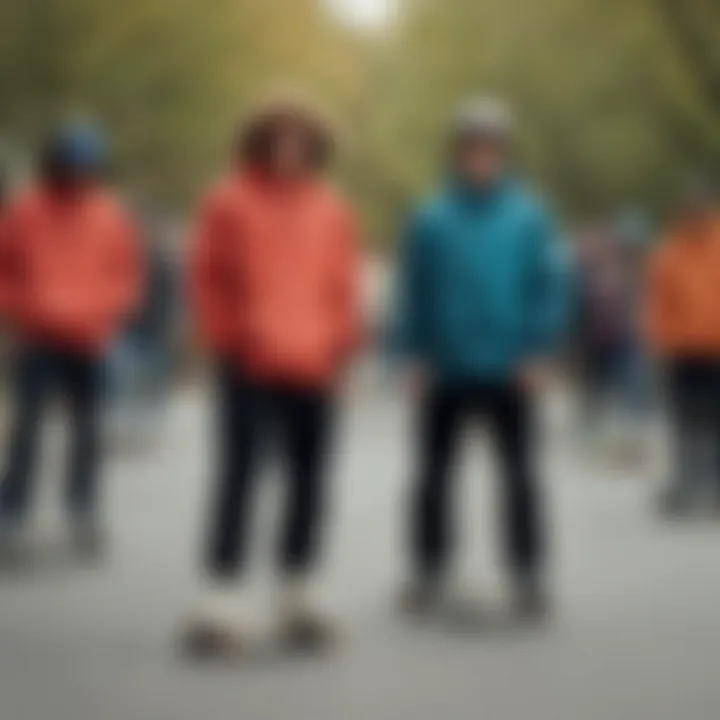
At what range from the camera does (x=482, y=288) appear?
9211 millimetres

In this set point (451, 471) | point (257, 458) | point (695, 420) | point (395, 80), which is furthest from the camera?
point (395, 80)

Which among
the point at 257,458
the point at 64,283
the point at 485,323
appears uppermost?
the point at 64,283

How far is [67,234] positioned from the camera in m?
10.6

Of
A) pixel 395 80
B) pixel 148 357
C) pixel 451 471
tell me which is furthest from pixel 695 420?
pixel 395 80

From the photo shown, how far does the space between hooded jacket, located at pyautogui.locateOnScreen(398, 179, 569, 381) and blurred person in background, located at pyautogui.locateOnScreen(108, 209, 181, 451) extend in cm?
860

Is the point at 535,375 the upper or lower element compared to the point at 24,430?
lower

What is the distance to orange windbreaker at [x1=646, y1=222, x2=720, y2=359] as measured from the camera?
42.7 ft

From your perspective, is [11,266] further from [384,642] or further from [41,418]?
[384,642]

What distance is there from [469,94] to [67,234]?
18.5m

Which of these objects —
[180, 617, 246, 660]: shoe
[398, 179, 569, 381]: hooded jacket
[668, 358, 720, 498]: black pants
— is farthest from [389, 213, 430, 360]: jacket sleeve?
[668, 358, 720, 498]: black pants

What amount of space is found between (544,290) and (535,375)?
288 mm

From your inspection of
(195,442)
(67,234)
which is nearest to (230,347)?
(67,234)

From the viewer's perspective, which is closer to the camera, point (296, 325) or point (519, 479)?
point (296, 325)

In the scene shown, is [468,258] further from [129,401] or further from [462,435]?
[129,401]
